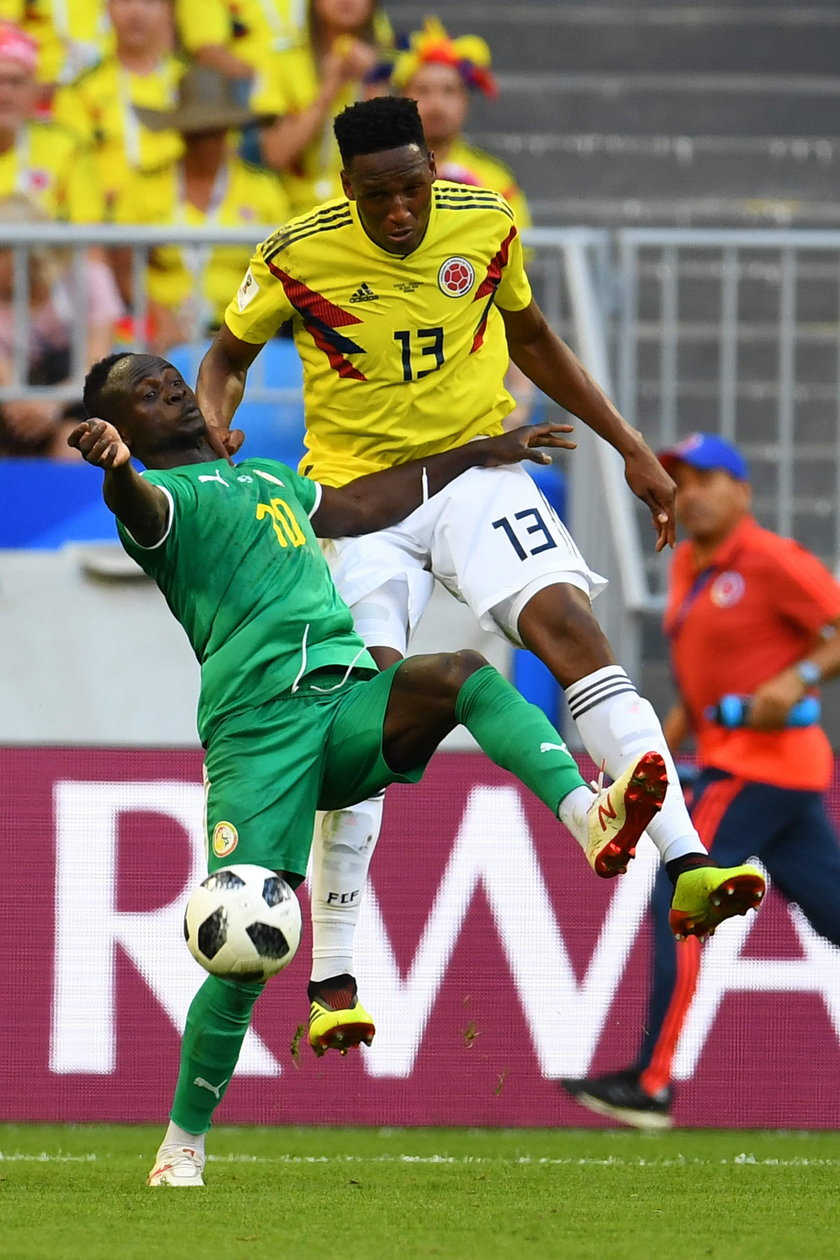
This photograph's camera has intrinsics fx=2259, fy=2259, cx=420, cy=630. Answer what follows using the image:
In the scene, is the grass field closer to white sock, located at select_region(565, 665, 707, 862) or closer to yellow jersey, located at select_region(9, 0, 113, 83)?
white sock, located at select_region(565, 665, 707, 862)

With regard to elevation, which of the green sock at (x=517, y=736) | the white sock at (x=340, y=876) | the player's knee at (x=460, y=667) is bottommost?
the white sock at (x=340, y=876)

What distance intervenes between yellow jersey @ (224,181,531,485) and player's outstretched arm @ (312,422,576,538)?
5 cm

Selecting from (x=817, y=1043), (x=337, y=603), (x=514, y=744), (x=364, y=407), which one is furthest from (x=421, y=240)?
(x=817, y=1043)

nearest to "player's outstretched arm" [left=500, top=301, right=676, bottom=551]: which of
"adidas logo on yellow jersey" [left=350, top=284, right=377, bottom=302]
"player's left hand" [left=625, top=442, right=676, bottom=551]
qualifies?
"player's left hand" [left=625, top=442, right=676, bottom=551]

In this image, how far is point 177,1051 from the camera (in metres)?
7.59

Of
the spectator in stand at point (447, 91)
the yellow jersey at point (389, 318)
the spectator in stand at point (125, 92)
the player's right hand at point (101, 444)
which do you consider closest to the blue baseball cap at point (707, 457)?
the yellow jersey at point (389, 318)

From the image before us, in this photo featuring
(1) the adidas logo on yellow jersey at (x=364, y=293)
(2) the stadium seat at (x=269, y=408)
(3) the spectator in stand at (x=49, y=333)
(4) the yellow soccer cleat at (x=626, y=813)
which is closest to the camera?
(4) the yellow soccer cleat at (x=626, y=813)

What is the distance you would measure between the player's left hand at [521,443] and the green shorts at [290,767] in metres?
0.84

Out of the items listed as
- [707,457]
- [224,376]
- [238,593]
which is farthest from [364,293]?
[707,457]

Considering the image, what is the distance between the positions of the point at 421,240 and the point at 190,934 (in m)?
2.03

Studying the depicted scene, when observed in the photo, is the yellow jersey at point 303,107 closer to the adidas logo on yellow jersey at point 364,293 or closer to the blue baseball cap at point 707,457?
the blue baseball cap at point 707,457

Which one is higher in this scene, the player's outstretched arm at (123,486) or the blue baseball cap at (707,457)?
the player's outstretched arm at (123,486)

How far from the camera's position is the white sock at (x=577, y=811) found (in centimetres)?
520

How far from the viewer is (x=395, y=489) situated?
6.32 meters
